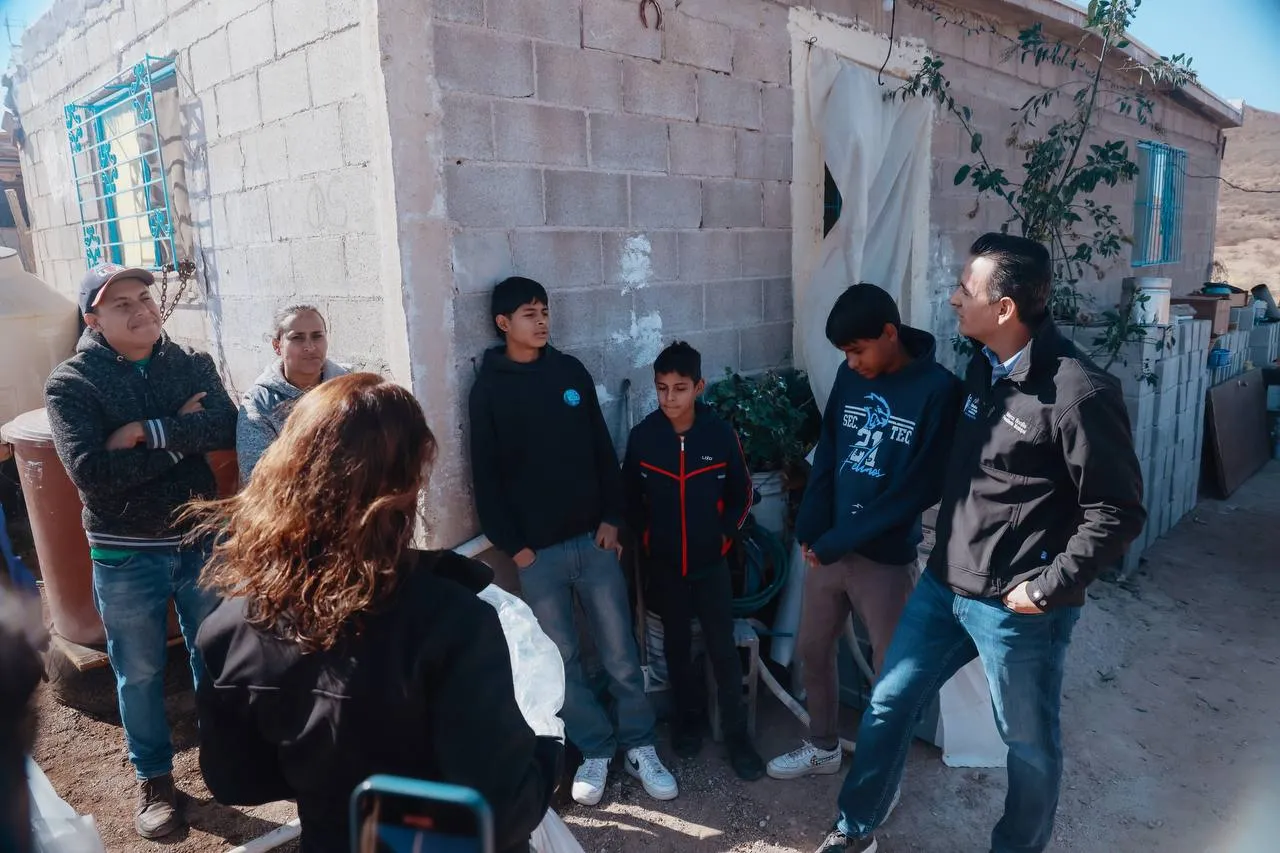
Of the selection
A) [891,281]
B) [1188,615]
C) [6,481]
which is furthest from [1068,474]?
[6,481]

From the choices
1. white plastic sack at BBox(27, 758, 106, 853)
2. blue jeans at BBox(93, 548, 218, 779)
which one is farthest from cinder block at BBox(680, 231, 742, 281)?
white plastic sack at BBox(27, 758, 106, 853)

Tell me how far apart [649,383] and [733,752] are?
1582 mm

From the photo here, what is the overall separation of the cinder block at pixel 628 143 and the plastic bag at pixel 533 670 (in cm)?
219

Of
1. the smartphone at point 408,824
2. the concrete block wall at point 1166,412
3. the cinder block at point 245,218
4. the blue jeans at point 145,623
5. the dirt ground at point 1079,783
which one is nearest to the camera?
the smartphone at point 408,824

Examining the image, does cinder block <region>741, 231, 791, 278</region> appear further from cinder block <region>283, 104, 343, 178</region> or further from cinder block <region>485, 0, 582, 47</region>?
cinder block <region>283, 104, 343, 178</region>

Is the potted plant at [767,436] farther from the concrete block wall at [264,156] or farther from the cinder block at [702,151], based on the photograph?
the concrete block wall at [264,156]

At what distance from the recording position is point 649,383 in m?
3.75

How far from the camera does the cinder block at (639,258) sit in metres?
3.49

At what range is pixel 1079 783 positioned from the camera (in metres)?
3.00

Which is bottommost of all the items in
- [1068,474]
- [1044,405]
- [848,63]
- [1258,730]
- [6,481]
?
[1258,730]

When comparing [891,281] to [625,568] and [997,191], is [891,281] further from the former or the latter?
[625,568]

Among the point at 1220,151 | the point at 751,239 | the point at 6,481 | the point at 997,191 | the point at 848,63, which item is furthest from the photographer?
the point at 1220,151

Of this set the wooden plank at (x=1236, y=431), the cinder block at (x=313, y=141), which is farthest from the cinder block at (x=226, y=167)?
the wooden plank at (x=1236, y=431)

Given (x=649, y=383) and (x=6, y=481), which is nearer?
(x=649, y=383)
